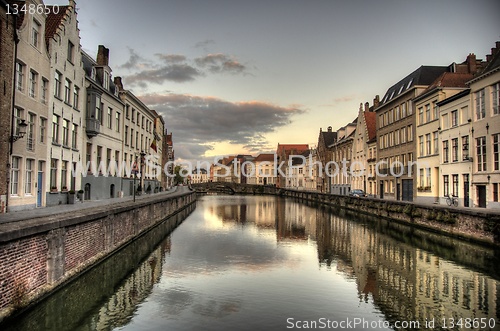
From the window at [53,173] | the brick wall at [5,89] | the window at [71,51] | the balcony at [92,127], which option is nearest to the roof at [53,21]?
the window at [71,51]

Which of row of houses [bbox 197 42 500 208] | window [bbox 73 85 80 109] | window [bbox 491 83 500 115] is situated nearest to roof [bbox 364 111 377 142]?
row of houses [bbox 197 42 500 208]

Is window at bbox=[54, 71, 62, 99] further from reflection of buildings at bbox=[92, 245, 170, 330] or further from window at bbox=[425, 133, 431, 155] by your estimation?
window at bbox=[425, 133, 431, 155]

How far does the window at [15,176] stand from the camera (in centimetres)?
1775

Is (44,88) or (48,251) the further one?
(44,88)

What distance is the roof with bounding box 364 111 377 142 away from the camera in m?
54.6

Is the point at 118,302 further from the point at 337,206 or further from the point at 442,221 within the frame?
the point at 337,206

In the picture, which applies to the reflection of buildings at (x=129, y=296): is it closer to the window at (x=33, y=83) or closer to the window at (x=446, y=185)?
the window at (x=33, y=83)

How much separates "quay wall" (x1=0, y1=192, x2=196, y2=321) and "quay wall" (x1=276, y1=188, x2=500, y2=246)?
58.5 feet

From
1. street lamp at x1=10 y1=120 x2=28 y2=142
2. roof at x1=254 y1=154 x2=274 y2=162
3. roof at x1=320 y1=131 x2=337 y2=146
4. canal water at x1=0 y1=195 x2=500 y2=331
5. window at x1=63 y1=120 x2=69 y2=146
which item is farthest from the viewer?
roof at x1=254 y1=154 x2=274 y2=162

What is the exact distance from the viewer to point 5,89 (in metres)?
16.4

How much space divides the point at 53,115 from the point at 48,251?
14.3 metres

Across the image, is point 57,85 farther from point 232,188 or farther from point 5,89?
point 232,188

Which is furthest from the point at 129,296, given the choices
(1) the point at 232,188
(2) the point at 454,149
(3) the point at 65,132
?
(1) the point at 232,188

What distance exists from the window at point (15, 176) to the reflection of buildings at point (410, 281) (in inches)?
564
